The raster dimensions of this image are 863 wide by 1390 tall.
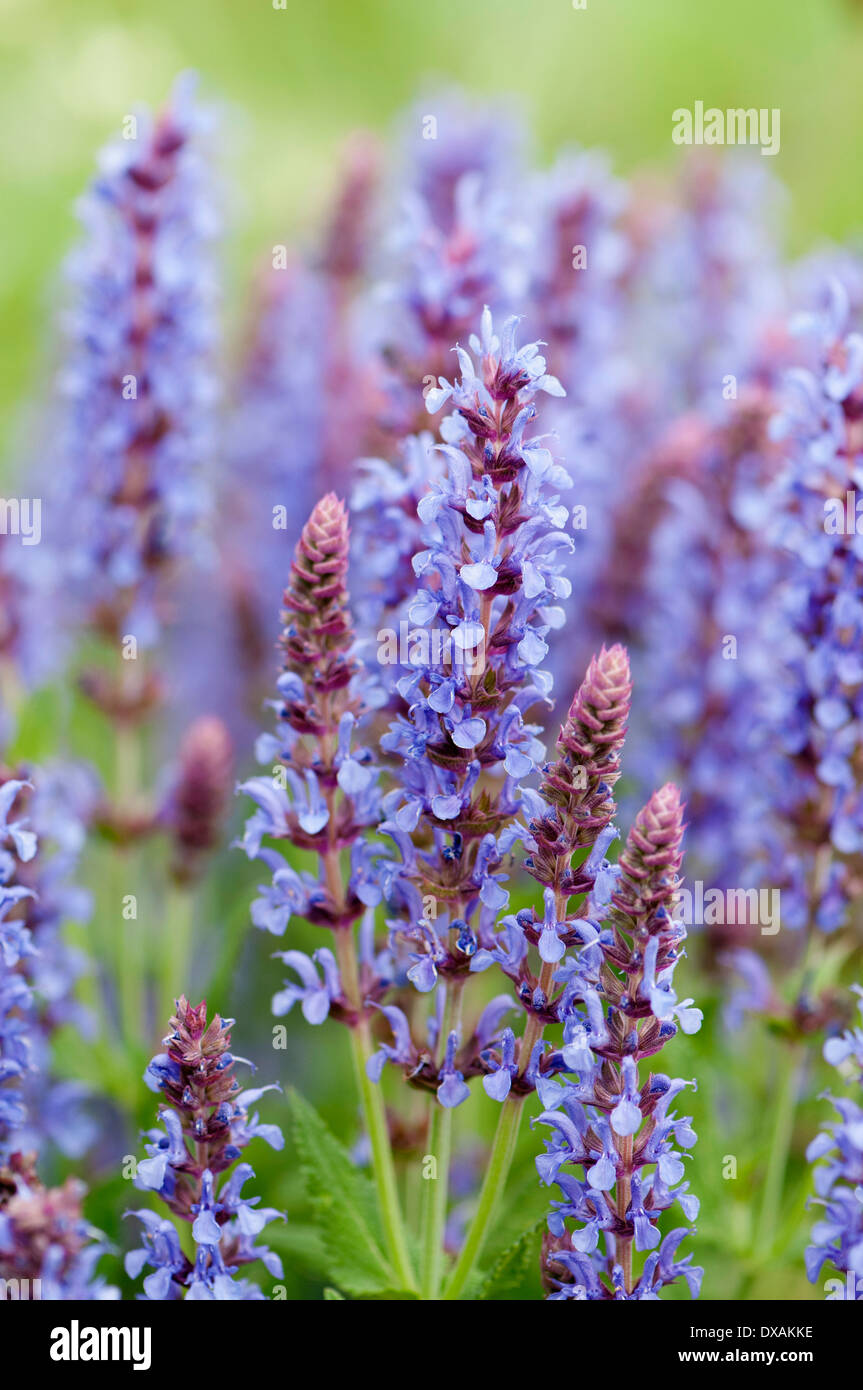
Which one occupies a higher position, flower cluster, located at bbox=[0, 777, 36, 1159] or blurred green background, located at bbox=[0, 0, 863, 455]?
blurred green background, located at bbox=[0, 0, 863, 455]

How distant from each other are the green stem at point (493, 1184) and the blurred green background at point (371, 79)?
2.81 meters

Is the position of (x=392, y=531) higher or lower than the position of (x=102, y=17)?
lower

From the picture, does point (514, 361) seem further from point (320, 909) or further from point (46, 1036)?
point (46, 1036)

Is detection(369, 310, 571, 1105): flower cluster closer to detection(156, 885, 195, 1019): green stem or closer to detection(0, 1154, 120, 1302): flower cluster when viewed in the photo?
detection(0, 1154, 120, 1302): flower cluster

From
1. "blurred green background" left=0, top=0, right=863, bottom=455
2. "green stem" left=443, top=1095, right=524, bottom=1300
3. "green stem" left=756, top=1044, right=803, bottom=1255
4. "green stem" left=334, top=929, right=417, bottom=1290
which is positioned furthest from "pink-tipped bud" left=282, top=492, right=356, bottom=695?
"blurred green background" left=0, top=0, right=863, bottom=455

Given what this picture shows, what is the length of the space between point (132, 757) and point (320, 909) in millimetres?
948

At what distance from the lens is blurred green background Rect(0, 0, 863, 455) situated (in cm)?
379

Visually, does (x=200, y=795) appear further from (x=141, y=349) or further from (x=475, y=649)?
(x=475, y=649)

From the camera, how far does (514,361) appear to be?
3.58ft

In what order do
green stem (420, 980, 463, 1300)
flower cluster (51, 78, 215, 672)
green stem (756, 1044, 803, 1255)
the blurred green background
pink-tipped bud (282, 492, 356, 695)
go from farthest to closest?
the blurred green background < flower cluster (51, 78, 215, 672) < green stem (756, 1044, 803, 1255) < green stem (420, 980, 463, 1300) < pink-tipped bud (282, 492, 356, 695)

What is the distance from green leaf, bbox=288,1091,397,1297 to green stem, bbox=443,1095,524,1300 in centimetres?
11
